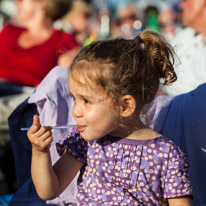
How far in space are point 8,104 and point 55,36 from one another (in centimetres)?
91

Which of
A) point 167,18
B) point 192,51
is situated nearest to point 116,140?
point 192,51

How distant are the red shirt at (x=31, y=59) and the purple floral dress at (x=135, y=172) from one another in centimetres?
195

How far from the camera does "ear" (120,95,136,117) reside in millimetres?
1648

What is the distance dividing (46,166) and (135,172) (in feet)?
1.09

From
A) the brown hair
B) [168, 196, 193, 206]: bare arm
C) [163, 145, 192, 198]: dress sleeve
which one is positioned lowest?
[168, 196, 193, 206]: bare arm

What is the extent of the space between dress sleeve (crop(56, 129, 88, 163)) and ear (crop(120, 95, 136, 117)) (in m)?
0.22

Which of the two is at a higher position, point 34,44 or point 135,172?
point 34,44

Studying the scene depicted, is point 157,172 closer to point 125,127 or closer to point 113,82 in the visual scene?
point 125,127

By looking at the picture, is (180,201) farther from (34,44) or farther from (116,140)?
(34,44)

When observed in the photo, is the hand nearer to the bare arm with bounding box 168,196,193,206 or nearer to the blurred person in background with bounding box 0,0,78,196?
the bare arm with bounding box 168,196,193,206

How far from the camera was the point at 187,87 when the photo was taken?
286 centimetres

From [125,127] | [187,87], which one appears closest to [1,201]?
[125,127]

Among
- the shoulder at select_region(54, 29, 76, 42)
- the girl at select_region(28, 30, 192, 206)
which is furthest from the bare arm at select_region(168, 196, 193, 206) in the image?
the shoulder at select_region(54, 29, 76, 42)

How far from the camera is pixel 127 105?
65.5 inches
